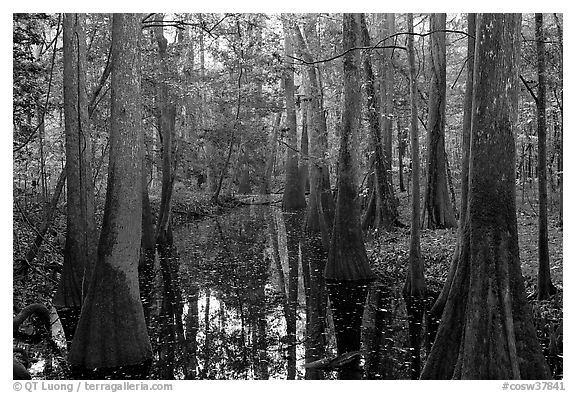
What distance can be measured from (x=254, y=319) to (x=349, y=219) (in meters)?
3.68

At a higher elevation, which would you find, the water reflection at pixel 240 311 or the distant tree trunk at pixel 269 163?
the distant tree trunk at pixel 269 163

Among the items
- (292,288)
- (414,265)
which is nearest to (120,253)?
(292,288)

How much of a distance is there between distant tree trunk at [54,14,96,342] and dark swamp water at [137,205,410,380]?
1246mm

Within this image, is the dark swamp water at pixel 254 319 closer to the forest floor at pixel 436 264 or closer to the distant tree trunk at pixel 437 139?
the forest floor at pixel 436 264

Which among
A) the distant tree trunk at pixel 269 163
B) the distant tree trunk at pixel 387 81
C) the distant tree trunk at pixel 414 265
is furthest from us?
the distant tree trunk at pixel 269 163

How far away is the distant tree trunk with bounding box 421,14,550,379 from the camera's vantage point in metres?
4.88

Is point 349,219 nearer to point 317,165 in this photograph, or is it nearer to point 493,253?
point 317,165

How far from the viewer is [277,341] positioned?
25.1 feet

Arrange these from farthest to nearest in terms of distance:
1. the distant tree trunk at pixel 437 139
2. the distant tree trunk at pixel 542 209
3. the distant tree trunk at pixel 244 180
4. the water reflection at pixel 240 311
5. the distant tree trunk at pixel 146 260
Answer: the distant tree trunk at pixel 244 180, the distant tree trunk at pixel 437 139, the distant tree trunk at pixel 146 260, the distant tree trunk at pixel 542 209, the water reflection at pixel 240 311

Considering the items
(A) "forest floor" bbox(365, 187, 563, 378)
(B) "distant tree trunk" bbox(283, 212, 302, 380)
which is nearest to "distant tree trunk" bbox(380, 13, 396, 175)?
(A) "forest floor" bbox(365, 187, 563, 378)

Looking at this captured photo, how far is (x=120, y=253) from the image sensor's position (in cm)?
682

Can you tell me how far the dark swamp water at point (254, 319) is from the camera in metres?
6.71

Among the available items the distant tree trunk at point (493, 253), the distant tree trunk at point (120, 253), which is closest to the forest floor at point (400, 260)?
the distant tree trunk at point (493, 253)

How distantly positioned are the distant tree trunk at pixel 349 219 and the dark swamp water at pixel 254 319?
330 mm
